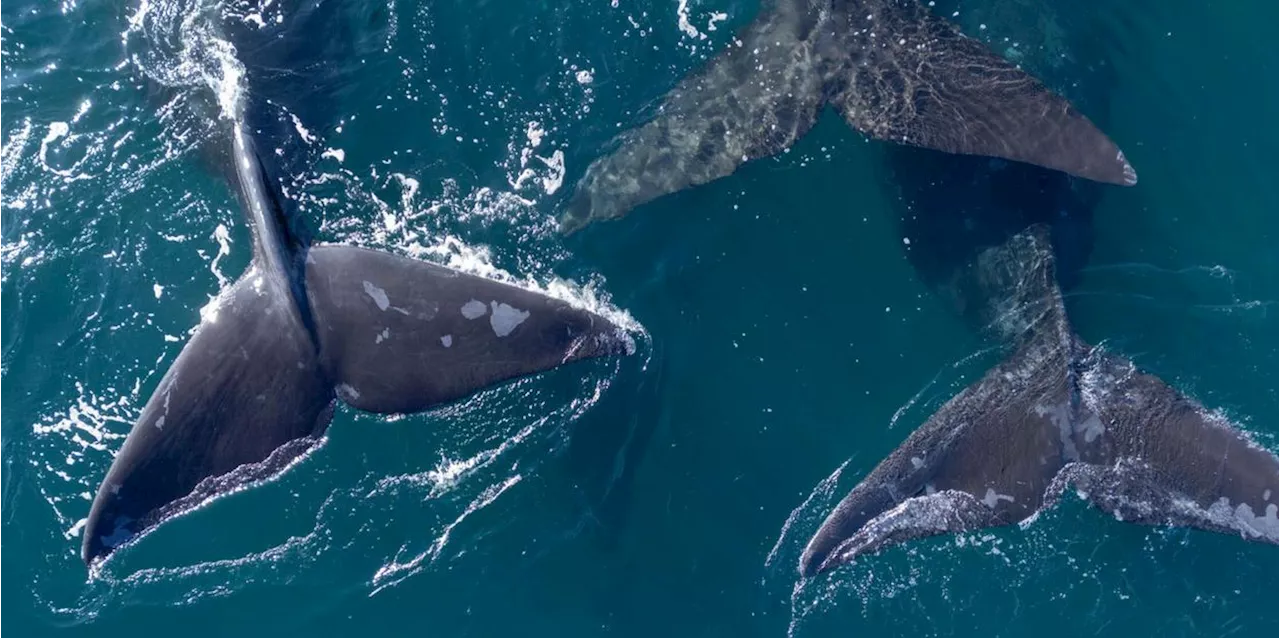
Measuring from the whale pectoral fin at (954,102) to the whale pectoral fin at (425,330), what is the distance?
575cm

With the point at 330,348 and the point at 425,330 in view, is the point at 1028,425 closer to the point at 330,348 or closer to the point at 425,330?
the point at 425,330

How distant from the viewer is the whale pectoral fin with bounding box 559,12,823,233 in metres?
13.9

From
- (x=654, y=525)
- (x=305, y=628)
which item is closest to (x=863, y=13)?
(x=654, y=525)

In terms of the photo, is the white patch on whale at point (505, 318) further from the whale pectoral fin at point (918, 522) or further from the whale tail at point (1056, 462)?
the whale pectoral fin at point (918, 522)

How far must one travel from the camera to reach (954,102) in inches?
530

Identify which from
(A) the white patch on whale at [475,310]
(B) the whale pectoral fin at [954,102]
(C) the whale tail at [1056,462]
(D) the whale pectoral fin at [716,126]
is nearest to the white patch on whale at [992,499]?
(C) the whale tail at [1056,462]

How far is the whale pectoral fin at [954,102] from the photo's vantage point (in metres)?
12.3

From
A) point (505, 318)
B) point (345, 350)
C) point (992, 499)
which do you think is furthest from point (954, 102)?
point (345, 350)

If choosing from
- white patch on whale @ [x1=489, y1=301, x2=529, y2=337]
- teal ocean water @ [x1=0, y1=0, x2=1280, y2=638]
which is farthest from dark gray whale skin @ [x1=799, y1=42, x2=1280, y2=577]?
white patch on whale @ [x1=489, y1=301, x2=529, y2=337]

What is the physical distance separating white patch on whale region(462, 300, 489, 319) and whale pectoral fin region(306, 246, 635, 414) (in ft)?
0.03

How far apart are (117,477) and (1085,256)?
12428 millimetres

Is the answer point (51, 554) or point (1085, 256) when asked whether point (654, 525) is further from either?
point (51, 554)

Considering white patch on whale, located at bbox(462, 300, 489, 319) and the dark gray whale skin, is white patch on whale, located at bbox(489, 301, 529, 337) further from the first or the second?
the dark gray whale skin

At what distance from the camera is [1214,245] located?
1509 cm
